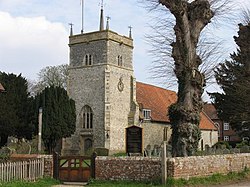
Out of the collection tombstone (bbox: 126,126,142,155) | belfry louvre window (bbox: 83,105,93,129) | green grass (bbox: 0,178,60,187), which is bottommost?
green grass (bbox: 0,178,60,187)

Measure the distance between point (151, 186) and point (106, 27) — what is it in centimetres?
3317

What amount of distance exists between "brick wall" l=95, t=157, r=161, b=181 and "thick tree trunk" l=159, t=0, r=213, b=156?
122 inches

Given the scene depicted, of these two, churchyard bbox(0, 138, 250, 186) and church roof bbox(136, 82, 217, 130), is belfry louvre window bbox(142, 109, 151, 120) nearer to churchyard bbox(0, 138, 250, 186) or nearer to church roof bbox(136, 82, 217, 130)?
church roof bbox(136, 82, 217, 130)

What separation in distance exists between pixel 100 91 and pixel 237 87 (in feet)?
52.2

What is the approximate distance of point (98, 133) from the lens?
45.5m

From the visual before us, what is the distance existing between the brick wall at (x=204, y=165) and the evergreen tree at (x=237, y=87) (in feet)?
42.3

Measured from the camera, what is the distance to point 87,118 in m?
46.8

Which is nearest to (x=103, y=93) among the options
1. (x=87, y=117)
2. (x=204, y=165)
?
(x=87, y=117)

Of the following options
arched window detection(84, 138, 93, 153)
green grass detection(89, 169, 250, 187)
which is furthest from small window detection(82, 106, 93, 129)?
green grass detection(89, 169, 250, 187)

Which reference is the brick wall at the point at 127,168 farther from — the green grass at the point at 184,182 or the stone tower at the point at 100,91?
the stone tower at the point at 100,91

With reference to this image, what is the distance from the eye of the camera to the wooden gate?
18391mm

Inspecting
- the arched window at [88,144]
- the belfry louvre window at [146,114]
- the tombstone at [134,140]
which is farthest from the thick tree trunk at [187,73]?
the belfry louvre window at [146,114]

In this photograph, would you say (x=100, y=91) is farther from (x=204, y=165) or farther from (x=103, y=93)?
(x=204, y=165)

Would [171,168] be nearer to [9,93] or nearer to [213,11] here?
[213,11]
